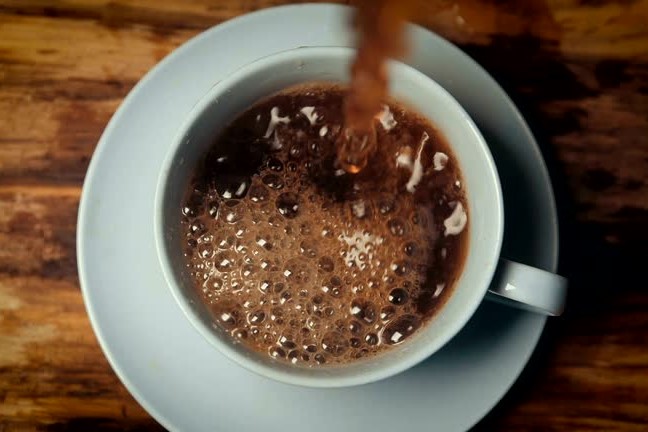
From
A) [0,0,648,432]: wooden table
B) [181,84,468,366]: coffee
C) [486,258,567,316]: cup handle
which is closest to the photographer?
[486,258,567,316]: cup handle

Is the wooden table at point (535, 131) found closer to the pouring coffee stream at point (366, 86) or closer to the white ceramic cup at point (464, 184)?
the pouring coffee stream at point (366, 86)

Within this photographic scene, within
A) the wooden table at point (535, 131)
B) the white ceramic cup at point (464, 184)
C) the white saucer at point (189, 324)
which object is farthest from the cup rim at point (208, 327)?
the wooden table at point (535, 131)

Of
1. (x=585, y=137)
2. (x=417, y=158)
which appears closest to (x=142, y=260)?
(x=417, y=158)

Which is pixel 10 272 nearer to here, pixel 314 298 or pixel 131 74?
pixel 131 74

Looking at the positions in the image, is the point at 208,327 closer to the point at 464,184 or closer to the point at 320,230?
the point at 320,230

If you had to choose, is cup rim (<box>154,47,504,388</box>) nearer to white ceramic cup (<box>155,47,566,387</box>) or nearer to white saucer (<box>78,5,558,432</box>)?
white ceramic cup (<box>155,47,566,387</box>)

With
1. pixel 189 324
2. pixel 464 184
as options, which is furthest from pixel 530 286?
pixel 189 324

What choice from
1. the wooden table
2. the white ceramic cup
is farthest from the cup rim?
the wooden table
